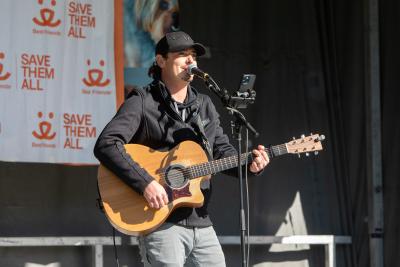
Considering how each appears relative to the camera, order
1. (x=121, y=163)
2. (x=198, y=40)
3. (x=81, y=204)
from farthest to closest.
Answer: (x=198, y=40), (x=81, y=204), (x=121, y=163)

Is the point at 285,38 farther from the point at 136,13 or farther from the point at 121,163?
the point at 121,163

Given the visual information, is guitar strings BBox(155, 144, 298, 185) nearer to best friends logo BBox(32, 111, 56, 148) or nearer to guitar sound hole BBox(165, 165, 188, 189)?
guitar sound hole BBox(165, 165, 188, 189)

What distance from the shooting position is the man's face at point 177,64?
4659 mm

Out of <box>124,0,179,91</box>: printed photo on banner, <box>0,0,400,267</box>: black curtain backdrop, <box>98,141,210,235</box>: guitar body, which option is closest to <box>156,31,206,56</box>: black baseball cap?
<box>98,141,210,235</box>: guitar body

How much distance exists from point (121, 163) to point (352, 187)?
2.80m

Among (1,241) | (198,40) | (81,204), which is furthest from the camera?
(198,40)

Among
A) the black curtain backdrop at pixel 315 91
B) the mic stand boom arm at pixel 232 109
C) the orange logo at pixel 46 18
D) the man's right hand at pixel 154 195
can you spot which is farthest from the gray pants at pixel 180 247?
the black curtain backdrop at pixel 315 91

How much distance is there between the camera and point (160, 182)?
Result: 4.54m

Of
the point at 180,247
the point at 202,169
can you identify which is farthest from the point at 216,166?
the point at 180,247

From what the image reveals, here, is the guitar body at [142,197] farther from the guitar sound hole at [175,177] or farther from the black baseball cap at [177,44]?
the black baseball cap at [177,44]

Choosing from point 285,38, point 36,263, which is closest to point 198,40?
point 285,38

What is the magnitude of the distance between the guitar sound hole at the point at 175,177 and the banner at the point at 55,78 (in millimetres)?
1184

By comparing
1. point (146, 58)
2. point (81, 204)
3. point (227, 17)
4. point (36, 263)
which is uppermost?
point (227, 17)

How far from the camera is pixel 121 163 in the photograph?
14.3 feet
